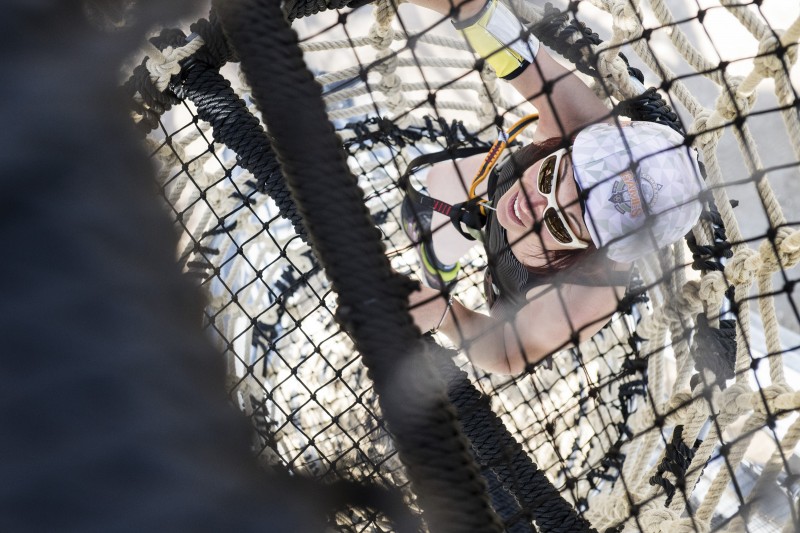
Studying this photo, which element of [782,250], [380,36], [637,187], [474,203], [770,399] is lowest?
[770,399]

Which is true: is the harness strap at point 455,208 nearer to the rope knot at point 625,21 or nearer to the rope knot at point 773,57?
the rope knot at point 625,21

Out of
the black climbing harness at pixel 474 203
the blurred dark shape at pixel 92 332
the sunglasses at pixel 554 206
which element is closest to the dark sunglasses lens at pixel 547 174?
the sunglasses at pixel 554 206

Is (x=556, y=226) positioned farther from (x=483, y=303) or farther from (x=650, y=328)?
(x=483, y=303)

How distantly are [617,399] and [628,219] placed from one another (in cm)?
58

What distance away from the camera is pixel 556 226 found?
0.74m

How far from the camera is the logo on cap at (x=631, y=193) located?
0.65m

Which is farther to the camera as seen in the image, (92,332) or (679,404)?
(679,404)

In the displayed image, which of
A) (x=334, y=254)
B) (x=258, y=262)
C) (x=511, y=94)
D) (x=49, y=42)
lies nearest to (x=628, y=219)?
(x=334, y=254)

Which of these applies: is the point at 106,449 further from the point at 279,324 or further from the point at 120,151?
the point at 279,324

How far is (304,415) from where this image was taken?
1.30m

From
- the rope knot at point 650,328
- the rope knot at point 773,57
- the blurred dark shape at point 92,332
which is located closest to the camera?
the blurred dark shape at point 92,332

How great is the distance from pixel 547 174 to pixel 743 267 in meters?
Result: 0.22

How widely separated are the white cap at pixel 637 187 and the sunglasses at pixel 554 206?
4 cm

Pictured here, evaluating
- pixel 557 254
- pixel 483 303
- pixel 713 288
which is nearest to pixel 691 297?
pixel 713 288
